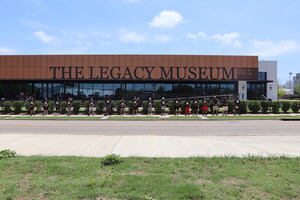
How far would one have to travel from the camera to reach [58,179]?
408 cm

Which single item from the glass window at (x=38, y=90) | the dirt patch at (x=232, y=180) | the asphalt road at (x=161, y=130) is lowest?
the asphalt road at (x=161, y=130)

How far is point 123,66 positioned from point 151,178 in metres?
27.9

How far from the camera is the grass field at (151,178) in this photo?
3453mm

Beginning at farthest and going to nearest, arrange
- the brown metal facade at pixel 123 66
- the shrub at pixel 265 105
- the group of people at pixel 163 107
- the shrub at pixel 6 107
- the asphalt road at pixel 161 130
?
1. the brown metal facade at pixel 123 66
2. the shrub at pixel 6 107
3. the shrub at pixel 265 105
4. the group of people at pixel 163 107
5. the asphalt road at pixel 161 130

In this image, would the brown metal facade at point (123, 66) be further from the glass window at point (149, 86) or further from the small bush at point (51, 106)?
the small bush at point (51, 106)

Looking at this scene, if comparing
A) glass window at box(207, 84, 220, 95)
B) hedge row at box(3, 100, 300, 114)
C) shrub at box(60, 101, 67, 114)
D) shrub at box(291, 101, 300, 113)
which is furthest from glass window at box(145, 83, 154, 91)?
shrub at box(291, 101, 300, 113)

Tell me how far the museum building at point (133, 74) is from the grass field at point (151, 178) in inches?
1024

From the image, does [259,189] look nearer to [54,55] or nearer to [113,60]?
[113,60]

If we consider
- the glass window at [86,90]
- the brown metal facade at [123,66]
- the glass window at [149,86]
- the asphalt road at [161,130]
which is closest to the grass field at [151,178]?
the asphalt road at [161,130]

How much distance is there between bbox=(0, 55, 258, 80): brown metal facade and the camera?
31.1m

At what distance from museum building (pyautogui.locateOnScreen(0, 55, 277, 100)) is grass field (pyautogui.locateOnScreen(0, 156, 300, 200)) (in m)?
26.0

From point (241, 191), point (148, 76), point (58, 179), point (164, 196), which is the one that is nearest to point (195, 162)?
point (241, 191)

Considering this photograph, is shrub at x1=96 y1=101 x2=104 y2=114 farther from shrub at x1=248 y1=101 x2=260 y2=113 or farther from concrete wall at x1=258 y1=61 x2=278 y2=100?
concrete wall at x1=258 y1=61 x2=278 y2=100

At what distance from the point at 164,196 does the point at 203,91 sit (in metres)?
31.2
